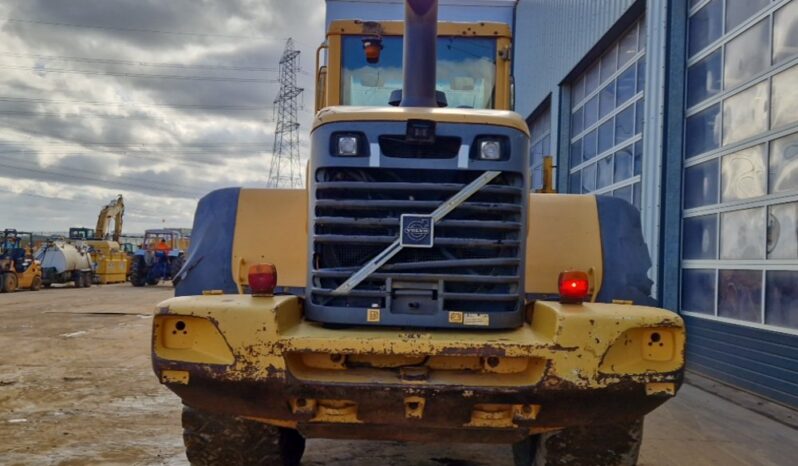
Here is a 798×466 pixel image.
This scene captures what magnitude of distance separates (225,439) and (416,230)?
1.59 meters

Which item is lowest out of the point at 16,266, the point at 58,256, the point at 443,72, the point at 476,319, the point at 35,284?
the point at 35,284

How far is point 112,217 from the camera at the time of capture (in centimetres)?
3712

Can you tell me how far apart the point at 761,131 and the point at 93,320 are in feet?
44.5

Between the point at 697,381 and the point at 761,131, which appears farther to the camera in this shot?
the point at 697,381

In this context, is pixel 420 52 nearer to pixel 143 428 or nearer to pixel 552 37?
pixel 143 428

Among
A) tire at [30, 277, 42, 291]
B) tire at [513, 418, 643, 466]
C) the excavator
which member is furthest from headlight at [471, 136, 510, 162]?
the excavator

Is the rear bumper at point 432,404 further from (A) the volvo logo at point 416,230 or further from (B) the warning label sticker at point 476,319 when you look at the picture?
(A) the volvo logo at point 416,230

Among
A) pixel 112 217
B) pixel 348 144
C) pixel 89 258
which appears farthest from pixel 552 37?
pixel 112 217

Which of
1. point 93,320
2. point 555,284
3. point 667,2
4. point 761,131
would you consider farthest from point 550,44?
point 555,284

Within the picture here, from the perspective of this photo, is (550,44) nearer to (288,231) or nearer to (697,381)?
(697,381)

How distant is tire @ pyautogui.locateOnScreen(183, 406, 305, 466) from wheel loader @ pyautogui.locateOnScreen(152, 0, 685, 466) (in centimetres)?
1

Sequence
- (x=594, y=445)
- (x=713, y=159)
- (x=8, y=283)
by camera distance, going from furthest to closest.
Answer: (x=8, y=283) → (x=713, y=159) → (x=594, y=445)

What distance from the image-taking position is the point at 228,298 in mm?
3564

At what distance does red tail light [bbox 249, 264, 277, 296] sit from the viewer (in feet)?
11.8
